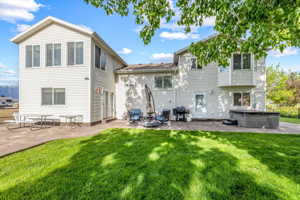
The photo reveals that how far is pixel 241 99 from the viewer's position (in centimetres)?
1067

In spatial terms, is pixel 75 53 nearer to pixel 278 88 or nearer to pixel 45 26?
pixel 45 26

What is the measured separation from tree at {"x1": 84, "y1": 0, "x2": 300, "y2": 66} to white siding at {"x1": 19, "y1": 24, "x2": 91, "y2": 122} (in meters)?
5.18

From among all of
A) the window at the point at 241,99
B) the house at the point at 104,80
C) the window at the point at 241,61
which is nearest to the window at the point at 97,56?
the house at the point at 104,80

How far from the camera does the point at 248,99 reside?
10.6 metres

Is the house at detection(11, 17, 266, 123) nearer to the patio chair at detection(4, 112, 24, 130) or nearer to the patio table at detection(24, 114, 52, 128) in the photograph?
the patio table at detection(24, 114, 52, 128)

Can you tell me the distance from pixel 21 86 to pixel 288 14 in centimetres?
1321

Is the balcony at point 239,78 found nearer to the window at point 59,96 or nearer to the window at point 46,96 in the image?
the window at point 59,96

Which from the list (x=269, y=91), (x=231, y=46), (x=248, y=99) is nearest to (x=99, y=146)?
(x=231, y=46)

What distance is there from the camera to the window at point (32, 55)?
915cm

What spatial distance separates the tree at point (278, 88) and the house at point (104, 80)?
11.9m

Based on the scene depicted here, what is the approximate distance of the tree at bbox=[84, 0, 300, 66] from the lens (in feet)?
8.81

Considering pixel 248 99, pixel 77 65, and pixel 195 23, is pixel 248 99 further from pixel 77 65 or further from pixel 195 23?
pixel 77 65

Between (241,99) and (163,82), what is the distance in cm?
628

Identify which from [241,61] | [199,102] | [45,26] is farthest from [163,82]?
[45,26]
